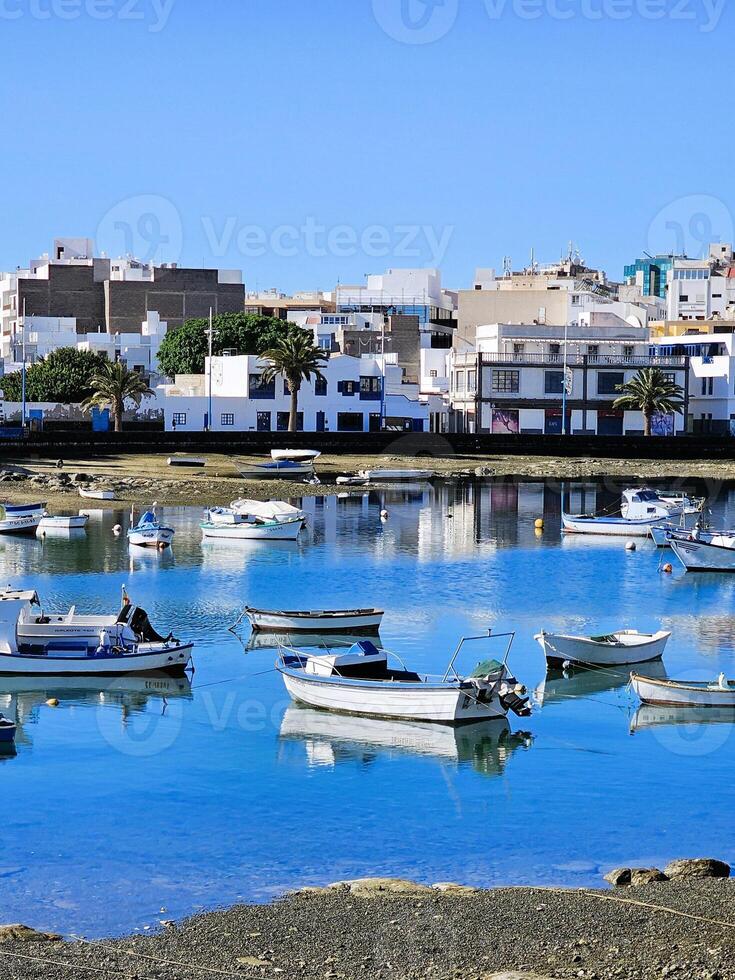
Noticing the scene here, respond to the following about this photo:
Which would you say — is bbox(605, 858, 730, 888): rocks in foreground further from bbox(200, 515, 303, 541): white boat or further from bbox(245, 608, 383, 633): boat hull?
bbox(200, 515, 303, 541): white boat

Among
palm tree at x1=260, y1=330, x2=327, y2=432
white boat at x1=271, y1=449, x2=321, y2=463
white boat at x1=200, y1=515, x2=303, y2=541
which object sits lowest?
white boat at x1=200, y1=515, x2=303, y2=541

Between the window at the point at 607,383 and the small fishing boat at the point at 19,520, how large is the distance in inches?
2595

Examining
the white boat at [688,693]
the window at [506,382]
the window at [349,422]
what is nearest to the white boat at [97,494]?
the window at [349,422]

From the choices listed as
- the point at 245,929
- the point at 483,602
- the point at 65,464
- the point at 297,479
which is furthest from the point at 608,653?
the point at 65,464

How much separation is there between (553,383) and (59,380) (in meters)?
47.4

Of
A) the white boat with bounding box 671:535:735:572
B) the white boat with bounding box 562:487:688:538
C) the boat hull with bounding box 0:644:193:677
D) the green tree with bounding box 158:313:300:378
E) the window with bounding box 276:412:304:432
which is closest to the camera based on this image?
the boat hull with bounding box 0:644:193:677

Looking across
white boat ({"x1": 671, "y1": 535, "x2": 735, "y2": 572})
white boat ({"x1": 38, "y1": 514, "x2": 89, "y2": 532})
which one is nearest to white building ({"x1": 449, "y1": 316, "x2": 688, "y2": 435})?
white boat ({"x1": 38, "y1": 514, "x2": 89, "y2": 532})

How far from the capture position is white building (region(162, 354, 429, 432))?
117m

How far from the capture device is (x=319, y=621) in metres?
43.3

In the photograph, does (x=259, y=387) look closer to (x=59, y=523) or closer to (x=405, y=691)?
(x=59, y=523)

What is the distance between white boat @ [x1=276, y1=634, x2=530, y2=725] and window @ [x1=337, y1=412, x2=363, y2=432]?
281 feet

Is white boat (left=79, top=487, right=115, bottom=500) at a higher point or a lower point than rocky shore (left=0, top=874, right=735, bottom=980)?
higher

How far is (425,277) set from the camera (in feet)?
615

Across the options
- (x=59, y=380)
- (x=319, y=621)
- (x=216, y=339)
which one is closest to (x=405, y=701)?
(x=319, y=621)
